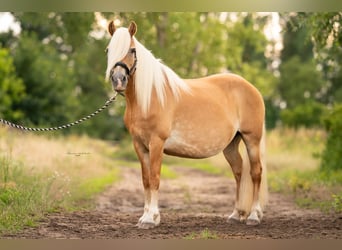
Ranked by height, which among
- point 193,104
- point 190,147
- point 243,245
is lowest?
point 243,245

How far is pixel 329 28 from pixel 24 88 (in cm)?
1560

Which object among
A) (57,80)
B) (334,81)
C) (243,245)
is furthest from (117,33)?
(334,81)

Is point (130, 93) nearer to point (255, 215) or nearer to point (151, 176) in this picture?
point (151, 176)

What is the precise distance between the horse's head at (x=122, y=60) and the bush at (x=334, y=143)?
7213 mm

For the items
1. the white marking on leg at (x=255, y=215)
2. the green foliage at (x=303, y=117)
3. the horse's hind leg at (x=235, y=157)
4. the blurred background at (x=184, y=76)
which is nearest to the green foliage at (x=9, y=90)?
the blurred background at (x=184, y=76)

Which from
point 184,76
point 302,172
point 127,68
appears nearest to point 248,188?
point 127,68

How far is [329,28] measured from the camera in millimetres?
9016

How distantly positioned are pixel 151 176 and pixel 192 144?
2.10ft

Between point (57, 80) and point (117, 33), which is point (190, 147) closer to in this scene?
point (117, 33)

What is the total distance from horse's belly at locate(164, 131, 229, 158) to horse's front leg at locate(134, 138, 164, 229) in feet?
0.78

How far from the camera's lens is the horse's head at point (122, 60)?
6.59m

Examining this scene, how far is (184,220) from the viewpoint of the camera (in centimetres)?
791

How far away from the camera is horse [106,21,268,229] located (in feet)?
22.7
